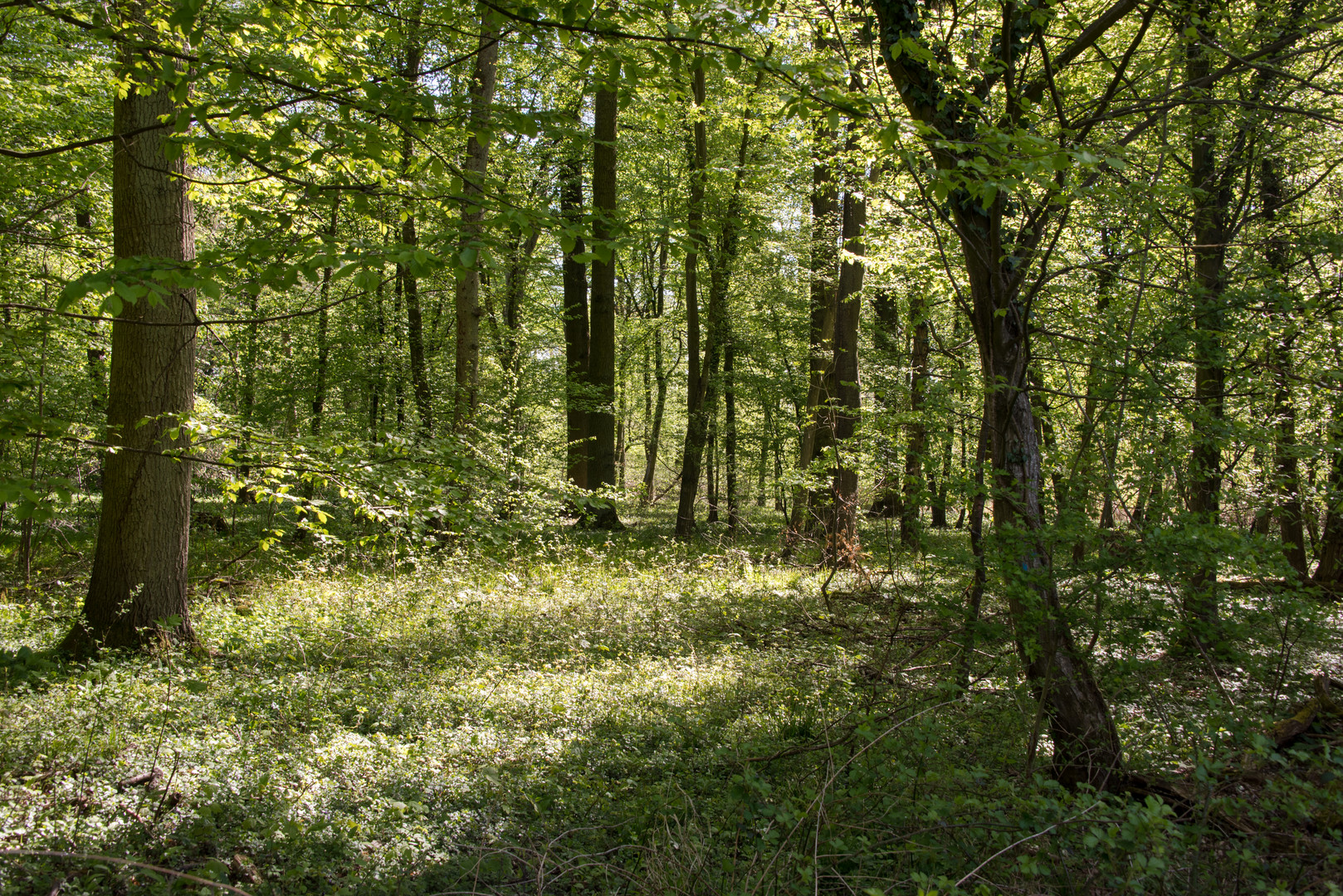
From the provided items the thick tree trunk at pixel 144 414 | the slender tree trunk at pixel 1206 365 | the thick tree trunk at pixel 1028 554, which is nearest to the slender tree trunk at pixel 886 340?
the slender tree trunk at pixel 1206 365

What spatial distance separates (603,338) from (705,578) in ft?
21.1

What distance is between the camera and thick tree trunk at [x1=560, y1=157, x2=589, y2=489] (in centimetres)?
1408

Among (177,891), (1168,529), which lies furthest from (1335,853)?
(177,891)

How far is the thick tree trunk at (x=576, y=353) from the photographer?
1408cm

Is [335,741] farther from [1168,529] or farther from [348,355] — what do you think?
[348,355]

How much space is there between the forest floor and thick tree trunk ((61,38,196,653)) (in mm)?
455

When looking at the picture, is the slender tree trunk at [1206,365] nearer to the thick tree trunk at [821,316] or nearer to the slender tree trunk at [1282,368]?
the slender tree trunk at [1282,368]

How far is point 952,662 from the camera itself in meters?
4.84

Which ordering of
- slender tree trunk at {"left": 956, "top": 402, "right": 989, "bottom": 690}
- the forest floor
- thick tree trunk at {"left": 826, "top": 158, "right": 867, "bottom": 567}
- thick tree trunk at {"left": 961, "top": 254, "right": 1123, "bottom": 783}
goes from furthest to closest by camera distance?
1. thick tree trunk at {"left": 826, "top": 158, "right": 867, "bottom": 567}
2. slender tree trunk at {"left": 956, "top": 402, "right": 989, "bottom": 690}
3. thick tree trunk at {"left": 961, "top": 254, "right": 1123, "bottom": 783}
4. the forest floor

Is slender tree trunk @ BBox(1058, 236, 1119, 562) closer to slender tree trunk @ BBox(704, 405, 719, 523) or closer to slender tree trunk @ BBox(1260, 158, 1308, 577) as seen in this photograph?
slender tree trunk @ BBox(1260, 158, 1308, 577)

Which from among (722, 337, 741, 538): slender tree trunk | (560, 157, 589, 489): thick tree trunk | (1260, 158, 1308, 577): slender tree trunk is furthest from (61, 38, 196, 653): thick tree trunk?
(722, 337, 741, 538): slender tree trunk

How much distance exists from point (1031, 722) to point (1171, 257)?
4.35 meters

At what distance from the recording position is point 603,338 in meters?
14.9

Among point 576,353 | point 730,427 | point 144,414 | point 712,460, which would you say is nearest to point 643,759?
point 144,414
